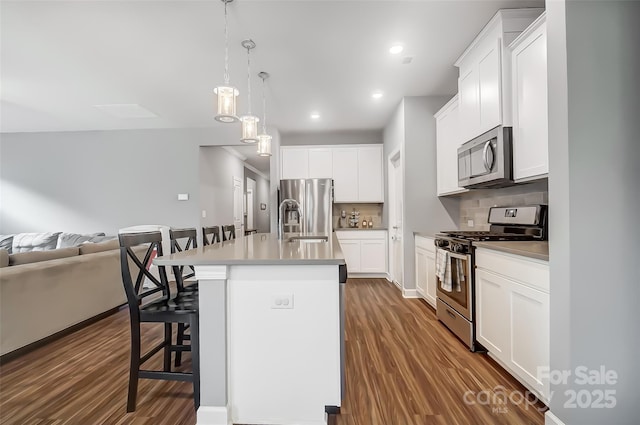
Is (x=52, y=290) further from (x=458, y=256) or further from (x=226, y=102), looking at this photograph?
(x=458, y=256)

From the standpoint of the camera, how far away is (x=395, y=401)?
70.9 inches

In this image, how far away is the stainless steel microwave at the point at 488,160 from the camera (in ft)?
7.94

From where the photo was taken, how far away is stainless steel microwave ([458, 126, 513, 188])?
2420mm

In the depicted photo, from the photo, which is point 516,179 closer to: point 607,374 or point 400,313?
point 607,374

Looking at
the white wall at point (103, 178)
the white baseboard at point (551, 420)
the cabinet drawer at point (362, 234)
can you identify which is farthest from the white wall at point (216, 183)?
the white baseboard at point (551, 420)

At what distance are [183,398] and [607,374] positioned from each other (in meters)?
2.23

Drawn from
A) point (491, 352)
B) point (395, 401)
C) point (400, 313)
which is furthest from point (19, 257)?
point (491, 352)

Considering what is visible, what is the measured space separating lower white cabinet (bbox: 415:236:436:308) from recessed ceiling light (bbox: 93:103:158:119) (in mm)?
4341

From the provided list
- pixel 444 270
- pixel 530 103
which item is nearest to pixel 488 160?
pixel 530 103

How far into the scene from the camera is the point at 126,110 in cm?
454

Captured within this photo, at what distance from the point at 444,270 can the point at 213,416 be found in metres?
2.15

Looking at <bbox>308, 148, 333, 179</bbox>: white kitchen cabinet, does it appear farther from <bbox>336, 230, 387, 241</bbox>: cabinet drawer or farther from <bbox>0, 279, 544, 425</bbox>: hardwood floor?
<bbox>0, 279, 544, 425</bbox>: hardwood floor

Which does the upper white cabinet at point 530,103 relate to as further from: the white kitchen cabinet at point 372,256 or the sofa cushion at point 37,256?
the sofa cushion at point 37,256

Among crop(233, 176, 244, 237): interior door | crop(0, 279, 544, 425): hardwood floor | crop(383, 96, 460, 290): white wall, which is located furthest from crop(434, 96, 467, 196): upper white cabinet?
crop(233, 176, 244, 237): interior door
